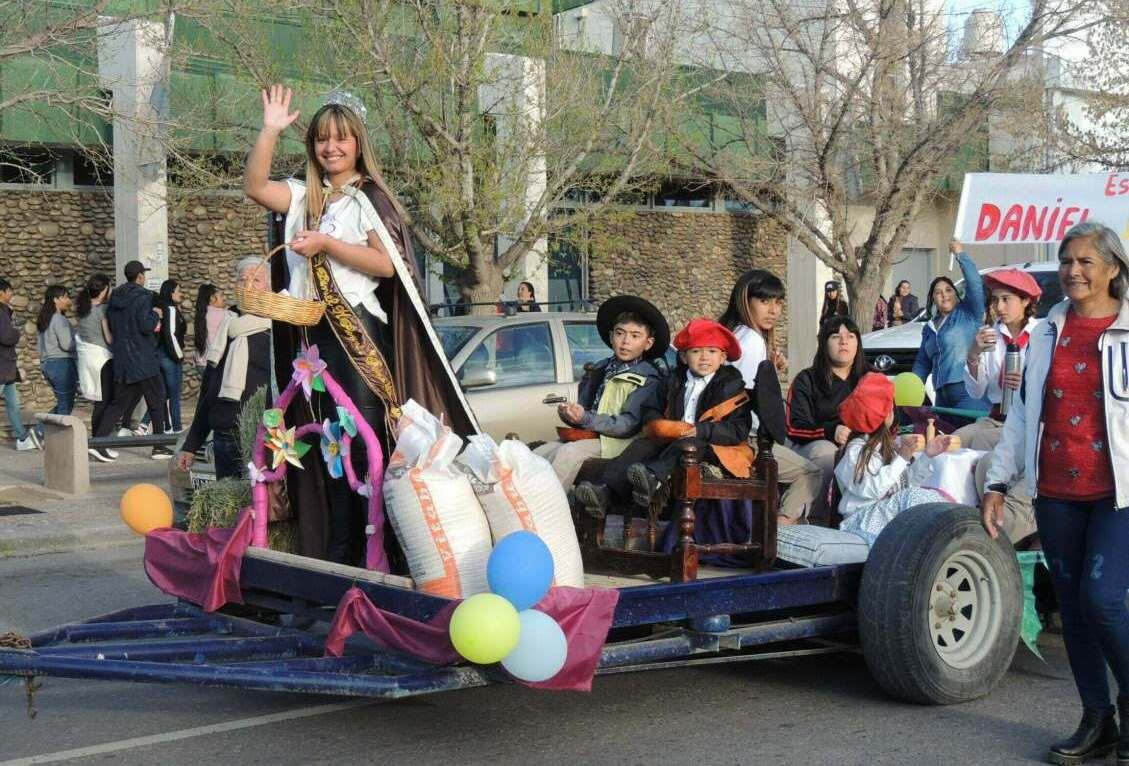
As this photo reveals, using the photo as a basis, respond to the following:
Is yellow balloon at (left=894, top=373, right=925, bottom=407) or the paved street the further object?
yellow balloon at (left=894, top=373, right=925, bottom=407)

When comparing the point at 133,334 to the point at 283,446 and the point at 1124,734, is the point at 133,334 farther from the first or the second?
the point at 1124,734

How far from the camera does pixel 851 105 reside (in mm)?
17703

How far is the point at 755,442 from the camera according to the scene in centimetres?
628

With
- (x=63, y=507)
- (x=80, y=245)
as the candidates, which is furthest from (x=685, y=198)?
(x=63, y=507)

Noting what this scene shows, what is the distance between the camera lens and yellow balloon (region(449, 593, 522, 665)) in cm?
430

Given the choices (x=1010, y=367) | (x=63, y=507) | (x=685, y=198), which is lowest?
(x=63, y=507)

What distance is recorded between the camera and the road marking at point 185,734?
520 cm

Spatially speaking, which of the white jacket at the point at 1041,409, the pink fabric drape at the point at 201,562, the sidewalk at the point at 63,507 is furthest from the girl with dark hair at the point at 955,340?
the sidewalk at the point at 63,507

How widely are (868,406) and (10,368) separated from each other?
11340 mm

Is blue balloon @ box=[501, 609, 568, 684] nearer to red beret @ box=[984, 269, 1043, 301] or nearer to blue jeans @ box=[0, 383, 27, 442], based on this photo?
red beret @ box=[984, 269, 1043, 301]

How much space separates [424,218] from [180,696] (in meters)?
9.75

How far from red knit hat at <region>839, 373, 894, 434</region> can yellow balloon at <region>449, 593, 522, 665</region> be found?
2471 mm

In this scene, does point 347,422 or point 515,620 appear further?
point 347,422

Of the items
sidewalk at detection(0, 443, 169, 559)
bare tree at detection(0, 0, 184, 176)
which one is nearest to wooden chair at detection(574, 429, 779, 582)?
sidewalk at detection(0, 443, 169, 559)
